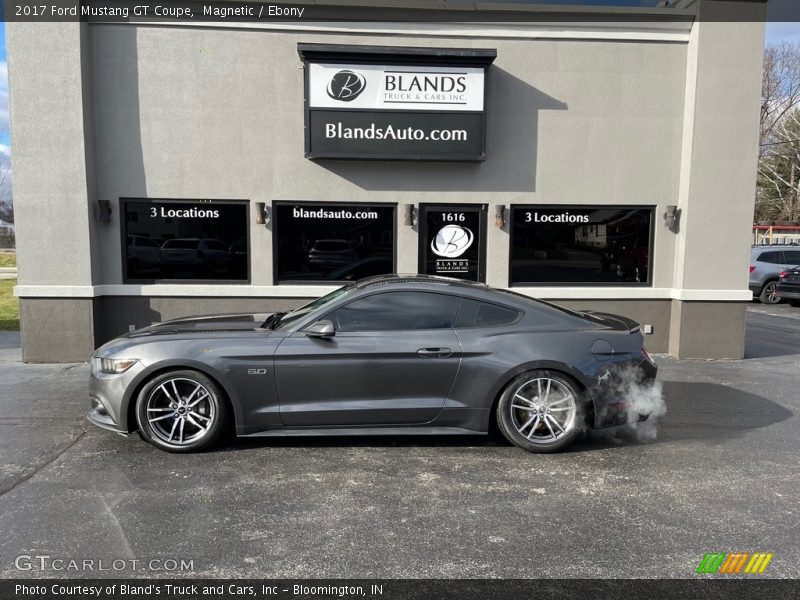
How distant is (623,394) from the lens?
5105 mm

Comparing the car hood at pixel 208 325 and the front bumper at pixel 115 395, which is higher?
the car hood at pixel 208 325

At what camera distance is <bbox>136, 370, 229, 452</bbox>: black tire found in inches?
194

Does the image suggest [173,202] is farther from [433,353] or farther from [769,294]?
[769,294]

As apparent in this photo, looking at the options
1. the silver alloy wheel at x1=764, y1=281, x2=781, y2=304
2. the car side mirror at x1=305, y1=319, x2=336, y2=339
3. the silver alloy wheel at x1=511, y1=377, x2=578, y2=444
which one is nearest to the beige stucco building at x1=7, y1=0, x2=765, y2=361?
the car side mirror at x1=305, y1=319, x2=336, y2=339

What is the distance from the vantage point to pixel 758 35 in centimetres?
873

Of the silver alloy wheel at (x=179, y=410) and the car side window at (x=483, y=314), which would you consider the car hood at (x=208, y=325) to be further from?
the car side window at (x=483, y=314)

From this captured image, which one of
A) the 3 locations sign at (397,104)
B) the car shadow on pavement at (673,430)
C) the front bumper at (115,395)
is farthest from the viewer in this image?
the 3 locations sign at (397,104)

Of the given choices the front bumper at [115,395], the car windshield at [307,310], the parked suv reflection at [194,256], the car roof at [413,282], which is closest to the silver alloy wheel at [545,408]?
the car roof at [413,282]

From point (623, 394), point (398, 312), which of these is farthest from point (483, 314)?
point (623, 394)

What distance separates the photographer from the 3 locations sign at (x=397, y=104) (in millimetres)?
8625

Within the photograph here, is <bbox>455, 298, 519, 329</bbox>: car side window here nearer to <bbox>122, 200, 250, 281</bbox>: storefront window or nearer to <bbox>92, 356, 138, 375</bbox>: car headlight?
<bbox>92, 356, 138, 375</bbox>: car headlight

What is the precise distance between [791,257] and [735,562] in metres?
17.4

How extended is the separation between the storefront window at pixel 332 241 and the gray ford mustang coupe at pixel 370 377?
3.98 meters

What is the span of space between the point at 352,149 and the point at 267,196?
1.43m
